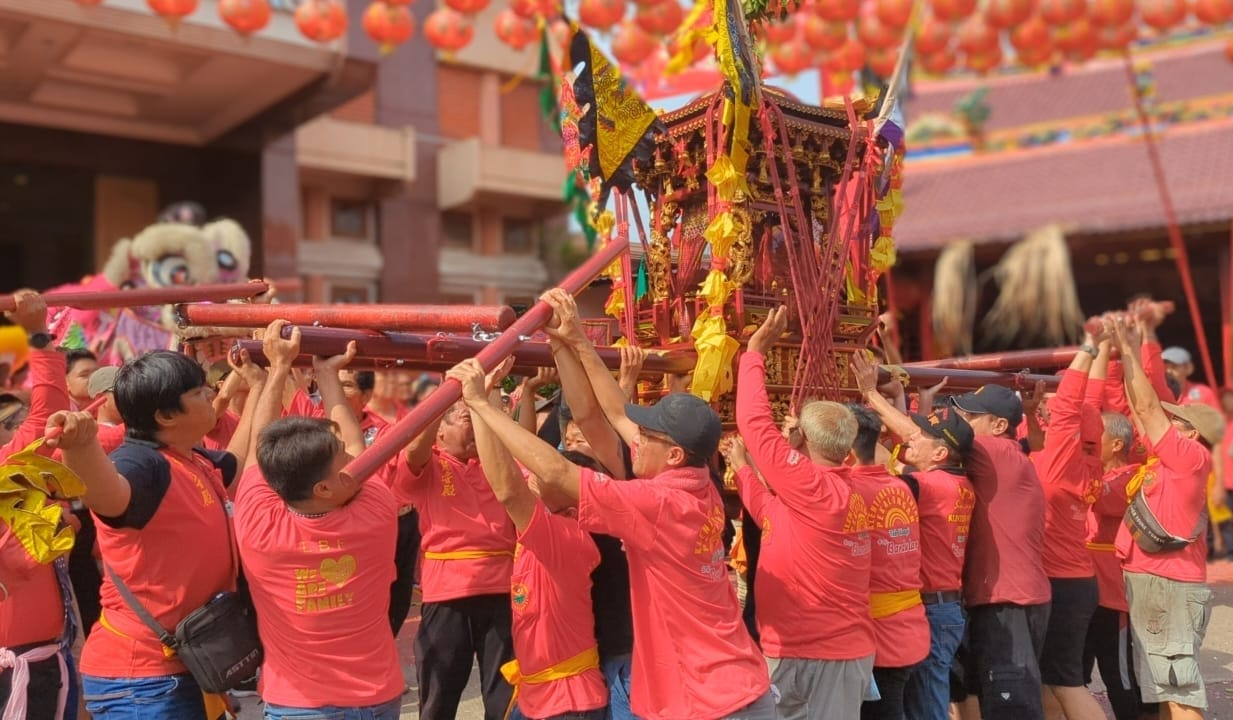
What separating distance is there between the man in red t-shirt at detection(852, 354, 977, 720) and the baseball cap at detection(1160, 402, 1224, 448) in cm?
143

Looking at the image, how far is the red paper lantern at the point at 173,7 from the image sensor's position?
955cm

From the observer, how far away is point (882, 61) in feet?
40.0

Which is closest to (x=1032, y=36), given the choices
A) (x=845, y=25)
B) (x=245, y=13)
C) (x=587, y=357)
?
(x=845, y=25)

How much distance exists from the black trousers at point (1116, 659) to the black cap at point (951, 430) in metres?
1.52

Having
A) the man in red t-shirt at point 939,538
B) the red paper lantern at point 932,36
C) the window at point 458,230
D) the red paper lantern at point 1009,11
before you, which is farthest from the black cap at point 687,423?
the window at point 458,230

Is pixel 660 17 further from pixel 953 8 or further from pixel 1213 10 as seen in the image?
pixel 1213 10

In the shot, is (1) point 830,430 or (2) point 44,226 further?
(2) point 44,226

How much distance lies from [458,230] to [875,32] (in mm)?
7523

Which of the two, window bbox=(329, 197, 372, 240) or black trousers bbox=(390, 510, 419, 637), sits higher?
window bbox=(329, 197, 372, 240)

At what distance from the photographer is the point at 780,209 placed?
4613 millimetres

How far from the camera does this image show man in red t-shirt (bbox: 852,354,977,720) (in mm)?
4156

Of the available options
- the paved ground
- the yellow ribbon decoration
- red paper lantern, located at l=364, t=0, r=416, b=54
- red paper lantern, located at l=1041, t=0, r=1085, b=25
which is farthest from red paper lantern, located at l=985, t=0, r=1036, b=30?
the yellow ribbon decoration

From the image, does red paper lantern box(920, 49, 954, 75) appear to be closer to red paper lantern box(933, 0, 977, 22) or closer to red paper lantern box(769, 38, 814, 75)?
red paper lantern box(933, 0, 977, 22)

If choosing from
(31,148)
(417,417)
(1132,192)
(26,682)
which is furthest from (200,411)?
(1132,192)
